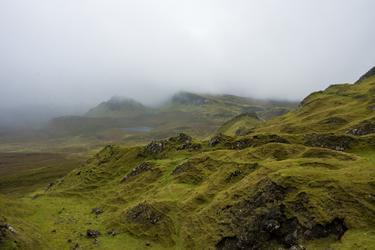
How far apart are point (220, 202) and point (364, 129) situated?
2284 inches

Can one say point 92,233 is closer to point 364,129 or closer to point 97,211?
point 97,211

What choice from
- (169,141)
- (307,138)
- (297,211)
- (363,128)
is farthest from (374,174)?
(169,141)

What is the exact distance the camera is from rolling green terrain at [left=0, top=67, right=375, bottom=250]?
51094mm

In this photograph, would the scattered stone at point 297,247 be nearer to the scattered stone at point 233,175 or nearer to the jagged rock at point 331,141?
the scattered stone at point 233,175

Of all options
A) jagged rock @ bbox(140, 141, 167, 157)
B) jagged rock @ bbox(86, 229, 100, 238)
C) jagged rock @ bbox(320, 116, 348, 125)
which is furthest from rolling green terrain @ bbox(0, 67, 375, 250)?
jagged rock @ bbox(320, 116, 348, 125)

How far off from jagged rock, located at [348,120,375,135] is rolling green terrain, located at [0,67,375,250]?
0.29m

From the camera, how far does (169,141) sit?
112 meters

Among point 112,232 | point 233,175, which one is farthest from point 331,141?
point 112,232

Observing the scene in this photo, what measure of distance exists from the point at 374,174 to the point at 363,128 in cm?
5224

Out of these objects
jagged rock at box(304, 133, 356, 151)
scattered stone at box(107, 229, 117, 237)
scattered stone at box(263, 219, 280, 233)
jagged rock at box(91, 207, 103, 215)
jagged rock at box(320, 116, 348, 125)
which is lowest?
jagged rock at box(91, 207, 103, 215)

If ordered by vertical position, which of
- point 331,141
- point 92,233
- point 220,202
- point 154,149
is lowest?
point 92,233

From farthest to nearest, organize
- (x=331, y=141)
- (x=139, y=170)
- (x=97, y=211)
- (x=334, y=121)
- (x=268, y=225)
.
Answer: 1. (x=334, y=121)
2. (x=139, y=170)
3. (x=331, y=141)
4. (x=97, y=211)
5. (x=268, y=225)

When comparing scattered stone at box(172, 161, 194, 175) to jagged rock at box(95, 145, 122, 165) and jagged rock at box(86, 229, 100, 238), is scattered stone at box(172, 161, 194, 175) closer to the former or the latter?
jagged rock at box(86, 229, 100, 238)

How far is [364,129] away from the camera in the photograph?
102m
